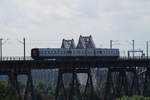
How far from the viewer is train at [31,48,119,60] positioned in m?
99.1

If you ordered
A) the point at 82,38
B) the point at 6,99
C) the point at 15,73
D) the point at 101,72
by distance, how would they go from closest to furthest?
the point at 6,99 → the point at 15,73 → the point at 82,38 → the point at 101,72

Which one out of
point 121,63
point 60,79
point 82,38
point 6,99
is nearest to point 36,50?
point 60,79

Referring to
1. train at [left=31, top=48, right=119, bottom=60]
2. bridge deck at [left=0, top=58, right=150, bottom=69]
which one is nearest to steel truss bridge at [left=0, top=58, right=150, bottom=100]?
bridge deck at [left=0, top=58, right=150, bottom=69]

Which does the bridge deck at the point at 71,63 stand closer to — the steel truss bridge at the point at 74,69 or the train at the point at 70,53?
the steel truss bridge at the point at 74,69

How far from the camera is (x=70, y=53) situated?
336 feet

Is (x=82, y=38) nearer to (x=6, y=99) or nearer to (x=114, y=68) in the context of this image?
(x=114, y=68)

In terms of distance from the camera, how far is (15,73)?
8706 centimetres

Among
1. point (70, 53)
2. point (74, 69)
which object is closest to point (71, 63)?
point (74, 69)

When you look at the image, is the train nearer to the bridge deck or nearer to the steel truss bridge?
the steel truss bridge

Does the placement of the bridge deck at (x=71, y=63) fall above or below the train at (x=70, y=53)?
below

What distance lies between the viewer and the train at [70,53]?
9906 cm

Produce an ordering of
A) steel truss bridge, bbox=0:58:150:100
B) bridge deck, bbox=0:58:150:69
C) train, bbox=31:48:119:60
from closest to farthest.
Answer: steel truss bridge, bbox=0:58:150:100
bridge deck, bbox=0:58:150:69
train, bbox=31:48:119:60

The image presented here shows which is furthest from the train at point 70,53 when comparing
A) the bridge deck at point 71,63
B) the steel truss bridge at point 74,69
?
the bridge deck at point 71,63

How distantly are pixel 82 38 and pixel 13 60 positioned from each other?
7164 centimetres
